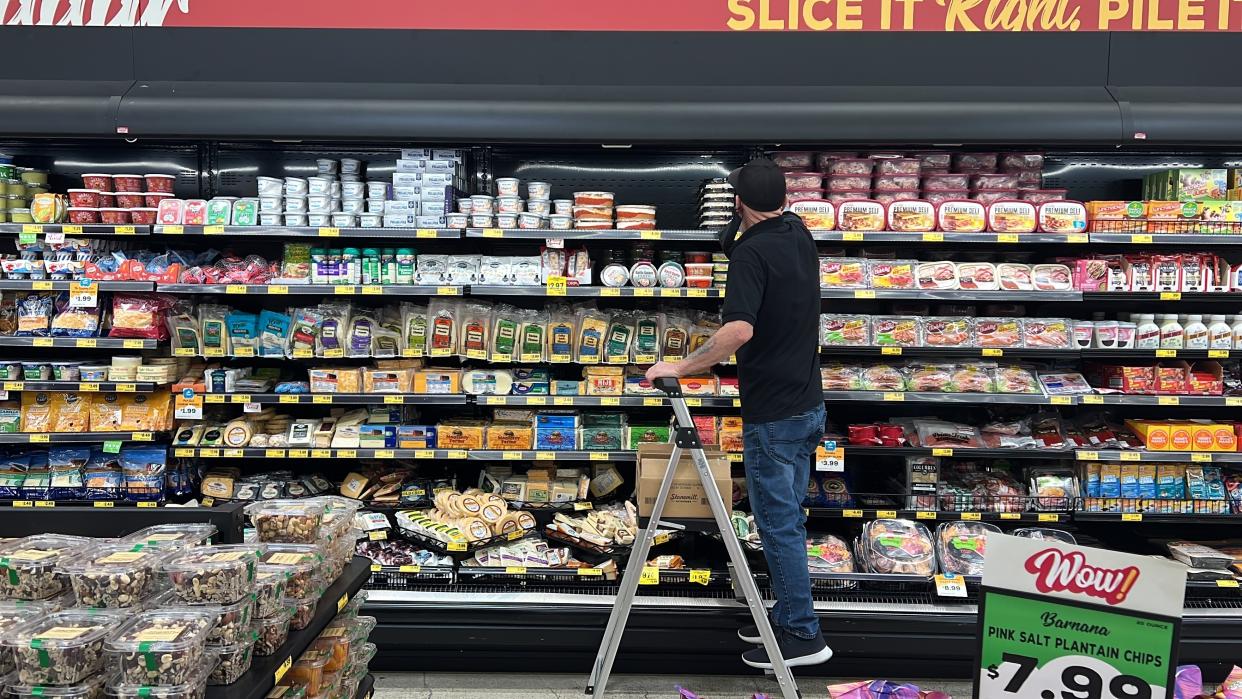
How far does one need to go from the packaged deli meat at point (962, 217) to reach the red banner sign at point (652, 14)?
90cm

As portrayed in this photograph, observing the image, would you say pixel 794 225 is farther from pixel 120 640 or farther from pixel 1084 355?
pixel 120 640

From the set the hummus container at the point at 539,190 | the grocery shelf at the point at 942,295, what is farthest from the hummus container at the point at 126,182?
the grocery shelf at the point at 942,295

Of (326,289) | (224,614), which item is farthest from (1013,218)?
(224,614)

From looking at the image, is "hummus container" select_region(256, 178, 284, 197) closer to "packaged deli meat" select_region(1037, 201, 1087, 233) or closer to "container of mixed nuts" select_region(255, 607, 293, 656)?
"container of mixed nuts" select_region(255, 607, 293, 656)

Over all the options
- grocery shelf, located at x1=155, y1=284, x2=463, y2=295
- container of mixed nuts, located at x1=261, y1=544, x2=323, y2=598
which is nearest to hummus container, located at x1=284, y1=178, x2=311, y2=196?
grocery shelf, located at x1=155, y1=284, x2=463, y2=295

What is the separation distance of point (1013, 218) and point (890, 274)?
0.59m

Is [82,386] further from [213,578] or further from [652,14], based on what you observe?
[652,14]

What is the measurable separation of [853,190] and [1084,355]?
1.35m

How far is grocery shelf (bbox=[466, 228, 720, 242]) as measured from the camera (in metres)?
3.67

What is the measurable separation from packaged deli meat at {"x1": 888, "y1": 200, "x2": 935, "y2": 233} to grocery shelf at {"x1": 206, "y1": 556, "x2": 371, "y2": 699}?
2.70 metres

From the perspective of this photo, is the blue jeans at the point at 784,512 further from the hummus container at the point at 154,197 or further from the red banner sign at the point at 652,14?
the hummus container at the point at 154,197

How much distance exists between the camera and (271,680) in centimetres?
179

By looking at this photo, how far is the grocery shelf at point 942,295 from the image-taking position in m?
3.66

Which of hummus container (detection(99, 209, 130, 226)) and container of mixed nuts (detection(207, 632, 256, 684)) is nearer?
container of mixed nuts (detection(207, 632, 256, 684))
